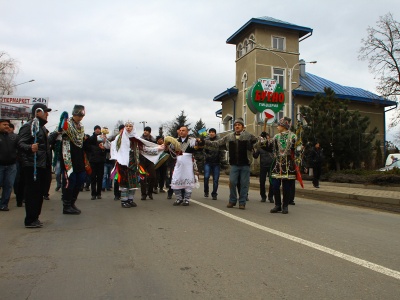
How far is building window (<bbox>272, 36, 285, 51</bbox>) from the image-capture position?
3538 cm

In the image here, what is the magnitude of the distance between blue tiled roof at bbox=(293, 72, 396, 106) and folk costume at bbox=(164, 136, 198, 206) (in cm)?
2749

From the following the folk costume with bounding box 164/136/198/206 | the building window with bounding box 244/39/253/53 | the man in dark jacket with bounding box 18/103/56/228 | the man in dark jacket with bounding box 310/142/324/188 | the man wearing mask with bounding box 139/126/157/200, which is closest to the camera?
the man in dark jacket with bounding box 18/103/56/228

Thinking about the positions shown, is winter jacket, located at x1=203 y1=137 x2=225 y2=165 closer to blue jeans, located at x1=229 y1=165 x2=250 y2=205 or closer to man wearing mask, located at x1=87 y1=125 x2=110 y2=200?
blue jeans, located at x1=229 y1=165 x2=250 y2=205

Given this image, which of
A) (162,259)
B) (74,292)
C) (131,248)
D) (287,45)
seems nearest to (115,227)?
(131,248)

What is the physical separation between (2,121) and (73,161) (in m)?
2.69

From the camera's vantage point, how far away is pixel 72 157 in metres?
7.61

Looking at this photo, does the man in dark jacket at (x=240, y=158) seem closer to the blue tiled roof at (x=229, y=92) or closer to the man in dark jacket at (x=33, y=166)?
the man in dark jacket at (x=33, y=166)

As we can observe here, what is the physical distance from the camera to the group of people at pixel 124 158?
644 cm

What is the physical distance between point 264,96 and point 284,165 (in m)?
16.4

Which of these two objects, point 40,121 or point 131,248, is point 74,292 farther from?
point 40,121

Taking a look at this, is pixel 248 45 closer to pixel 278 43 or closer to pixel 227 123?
pixel 278 43

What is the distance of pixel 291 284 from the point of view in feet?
12.1

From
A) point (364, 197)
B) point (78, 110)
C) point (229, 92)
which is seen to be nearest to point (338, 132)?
point (364, 197)

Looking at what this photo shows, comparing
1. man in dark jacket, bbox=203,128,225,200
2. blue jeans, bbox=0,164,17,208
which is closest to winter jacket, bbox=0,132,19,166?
blue jeans, bbox=0,164,17,208
